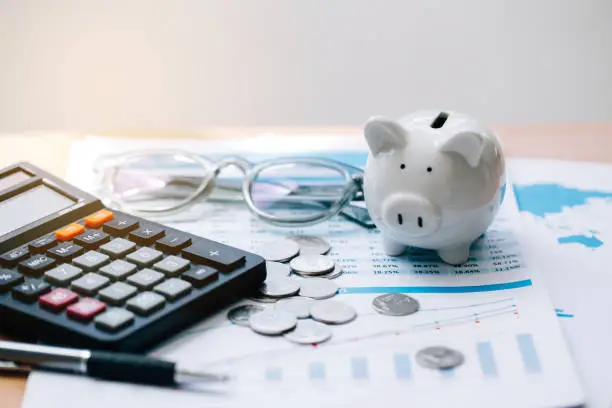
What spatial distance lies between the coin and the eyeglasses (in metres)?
0.11

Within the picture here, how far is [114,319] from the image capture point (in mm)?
439

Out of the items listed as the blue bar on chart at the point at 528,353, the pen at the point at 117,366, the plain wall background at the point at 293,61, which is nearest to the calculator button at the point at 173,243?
the pen at the point at 117,366

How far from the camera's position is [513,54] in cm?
103

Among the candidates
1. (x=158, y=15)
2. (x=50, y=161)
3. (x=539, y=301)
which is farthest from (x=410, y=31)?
(x=539, y=301)

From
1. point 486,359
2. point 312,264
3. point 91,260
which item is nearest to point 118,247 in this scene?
point 91,260

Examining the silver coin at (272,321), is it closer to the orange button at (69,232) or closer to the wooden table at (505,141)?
the orange button at (69,232)

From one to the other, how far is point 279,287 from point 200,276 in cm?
5

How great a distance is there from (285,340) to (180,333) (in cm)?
6

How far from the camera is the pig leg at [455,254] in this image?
0.54 m

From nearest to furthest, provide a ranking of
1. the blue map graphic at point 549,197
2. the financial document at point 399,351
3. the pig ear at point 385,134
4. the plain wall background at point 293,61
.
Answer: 1. the financial document at point 399,351
2. the pig ear at point 385,134
3. the blue map graphic at point 549,197
4. the plain wall background at point 293,61

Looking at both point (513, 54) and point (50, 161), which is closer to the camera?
point (50, 161)

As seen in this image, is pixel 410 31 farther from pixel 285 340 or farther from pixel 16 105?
→ pixel 285 340

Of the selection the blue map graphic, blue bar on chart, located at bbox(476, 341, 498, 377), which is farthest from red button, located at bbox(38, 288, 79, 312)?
the blue map graphic

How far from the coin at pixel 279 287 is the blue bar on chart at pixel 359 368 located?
0.26 ft
